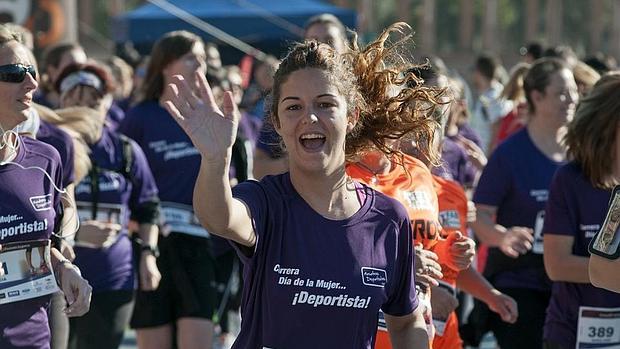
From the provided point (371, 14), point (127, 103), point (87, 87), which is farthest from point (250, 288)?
point (371, 14)

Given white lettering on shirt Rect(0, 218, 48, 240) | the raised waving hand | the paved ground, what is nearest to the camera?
the raised waving hand

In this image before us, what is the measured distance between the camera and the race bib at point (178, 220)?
7.24 metres

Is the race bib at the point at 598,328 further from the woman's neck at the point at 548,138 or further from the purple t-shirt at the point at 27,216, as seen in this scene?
the purple t-shirt at the point at 27,216

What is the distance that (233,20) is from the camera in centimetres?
1828

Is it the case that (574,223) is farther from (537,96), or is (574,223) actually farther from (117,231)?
(117,231)

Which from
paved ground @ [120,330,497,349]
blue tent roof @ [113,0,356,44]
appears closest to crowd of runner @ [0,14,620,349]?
paved ground @ [120,330,497,349]

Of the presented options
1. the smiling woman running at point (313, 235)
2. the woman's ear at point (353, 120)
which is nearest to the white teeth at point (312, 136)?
the smiling woman running at point (313, 235)

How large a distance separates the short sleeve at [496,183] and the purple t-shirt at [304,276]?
9.79 feet

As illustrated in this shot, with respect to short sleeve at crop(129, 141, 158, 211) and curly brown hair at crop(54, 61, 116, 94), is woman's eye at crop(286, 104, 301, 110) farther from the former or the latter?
curly brown hair at crop(54, 61, 116, 94)

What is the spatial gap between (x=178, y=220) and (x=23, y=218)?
8.56 ft

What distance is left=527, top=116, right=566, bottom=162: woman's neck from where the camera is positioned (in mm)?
6766

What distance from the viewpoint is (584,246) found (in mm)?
5441

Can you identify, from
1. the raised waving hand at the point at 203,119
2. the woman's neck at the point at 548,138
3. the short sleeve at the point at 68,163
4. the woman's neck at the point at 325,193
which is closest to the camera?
the raised waving hand at the point at 203,119

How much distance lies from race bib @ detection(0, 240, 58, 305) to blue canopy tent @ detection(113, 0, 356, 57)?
43.0ft
